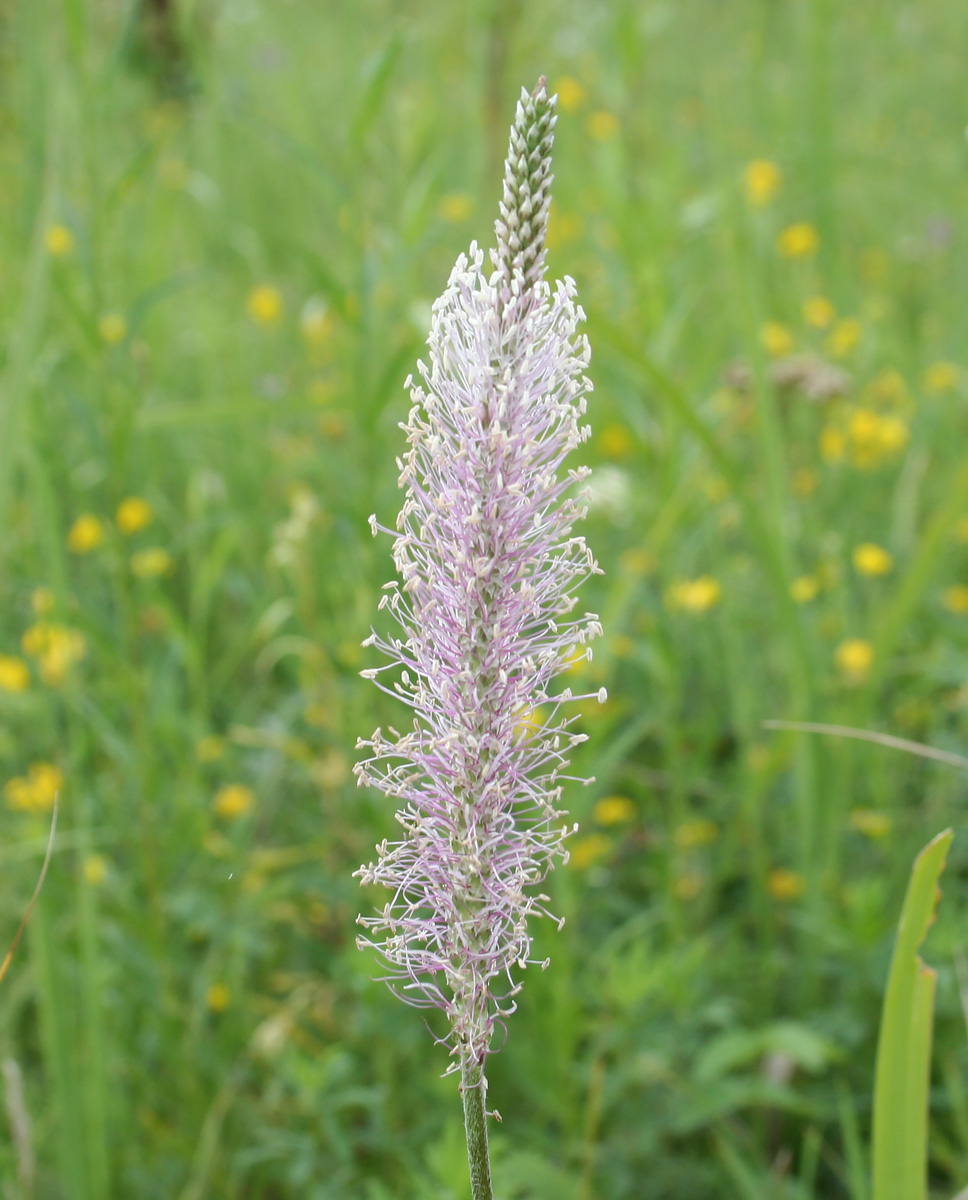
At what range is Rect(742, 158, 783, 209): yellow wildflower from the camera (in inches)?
257

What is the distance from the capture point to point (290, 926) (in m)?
3.28

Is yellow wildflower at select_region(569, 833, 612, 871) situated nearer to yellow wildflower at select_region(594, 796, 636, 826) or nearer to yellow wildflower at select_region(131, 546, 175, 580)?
yellow wildflower at select_region(594, 796, 636, 826)

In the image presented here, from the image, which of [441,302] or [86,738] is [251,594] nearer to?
[86,738]

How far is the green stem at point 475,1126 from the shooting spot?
3.89ft

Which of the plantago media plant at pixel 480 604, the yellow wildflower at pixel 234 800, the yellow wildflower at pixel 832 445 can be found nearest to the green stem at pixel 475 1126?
the plantago media plant at pixel 480 604

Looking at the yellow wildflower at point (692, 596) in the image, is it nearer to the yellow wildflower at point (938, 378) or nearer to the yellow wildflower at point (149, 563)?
the yellow wildflower at point (149, 563)

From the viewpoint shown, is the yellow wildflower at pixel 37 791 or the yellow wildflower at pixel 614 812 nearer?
the yellow wildflower at pixel 37 791

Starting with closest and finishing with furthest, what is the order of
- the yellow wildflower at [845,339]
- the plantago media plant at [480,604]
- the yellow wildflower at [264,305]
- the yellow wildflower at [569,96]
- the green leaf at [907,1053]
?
the plantago media plant at [480,604], the green leaf at [907,1053], the yellow wildflower at [845,339], the yellow wildflower at [264,305], the yellow wildflower at [569,96]

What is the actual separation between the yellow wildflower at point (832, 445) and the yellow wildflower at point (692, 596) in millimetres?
1262

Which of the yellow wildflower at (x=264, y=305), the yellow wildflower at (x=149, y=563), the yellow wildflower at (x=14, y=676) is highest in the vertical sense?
the yellow wildflower at (x=264, y=305)

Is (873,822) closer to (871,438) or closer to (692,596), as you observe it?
(692,596)

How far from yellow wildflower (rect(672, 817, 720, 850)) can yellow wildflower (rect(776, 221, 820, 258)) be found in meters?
4.04

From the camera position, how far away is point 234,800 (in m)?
3.34

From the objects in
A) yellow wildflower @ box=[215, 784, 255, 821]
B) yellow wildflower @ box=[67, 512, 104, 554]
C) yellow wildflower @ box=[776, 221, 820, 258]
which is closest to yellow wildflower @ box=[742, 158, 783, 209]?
yellow wildflower @ box=[776, 221, 820, 258]
